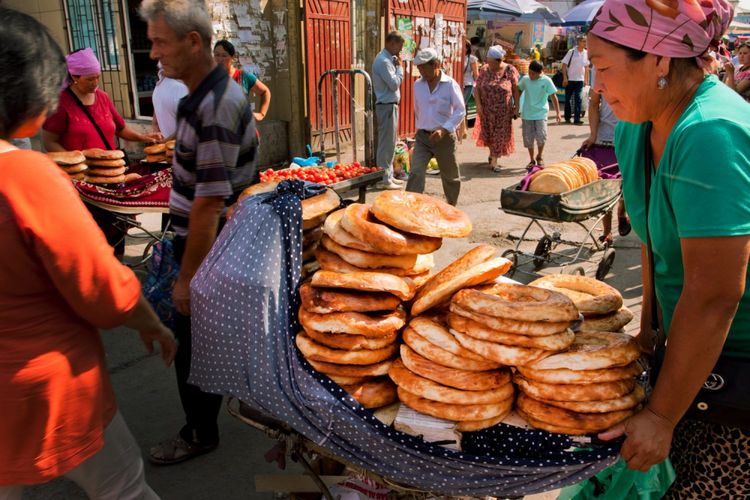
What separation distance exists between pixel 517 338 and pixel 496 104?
9.77 metres

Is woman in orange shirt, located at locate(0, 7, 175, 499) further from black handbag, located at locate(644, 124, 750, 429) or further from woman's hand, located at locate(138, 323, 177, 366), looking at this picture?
black handbag, located at locate(644, 124, 750, 429)

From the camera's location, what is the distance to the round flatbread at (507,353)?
5.65 ft

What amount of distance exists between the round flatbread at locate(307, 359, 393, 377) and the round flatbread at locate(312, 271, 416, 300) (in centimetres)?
23

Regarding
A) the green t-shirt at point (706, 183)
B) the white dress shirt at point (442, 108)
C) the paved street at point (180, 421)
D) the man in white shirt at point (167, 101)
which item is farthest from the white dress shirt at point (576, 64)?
the green t-shirt at point (706, 183)

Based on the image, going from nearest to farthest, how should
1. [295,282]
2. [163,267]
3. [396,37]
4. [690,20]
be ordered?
[690,20] < [295,282] < [163,267] < [396,37]

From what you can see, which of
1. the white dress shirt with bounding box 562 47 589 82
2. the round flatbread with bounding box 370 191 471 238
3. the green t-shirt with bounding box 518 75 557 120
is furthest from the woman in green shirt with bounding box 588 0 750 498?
the white dress shirt with bounding box 562 47 589 82

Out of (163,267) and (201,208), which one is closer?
(201,208)

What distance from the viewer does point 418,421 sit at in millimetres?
1808

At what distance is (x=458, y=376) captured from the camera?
1.76 meters

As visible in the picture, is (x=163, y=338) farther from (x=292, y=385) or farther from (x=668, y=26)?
(x=668, y=26)

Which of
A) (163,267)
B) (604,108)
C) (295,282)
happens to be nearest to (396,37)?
(604,108)

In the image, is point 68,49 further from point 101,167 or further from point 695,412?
point 695,412

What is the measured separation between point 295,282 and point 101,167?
3.65m

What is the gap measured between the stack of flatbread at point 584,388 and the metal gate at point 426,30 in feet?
34.8
